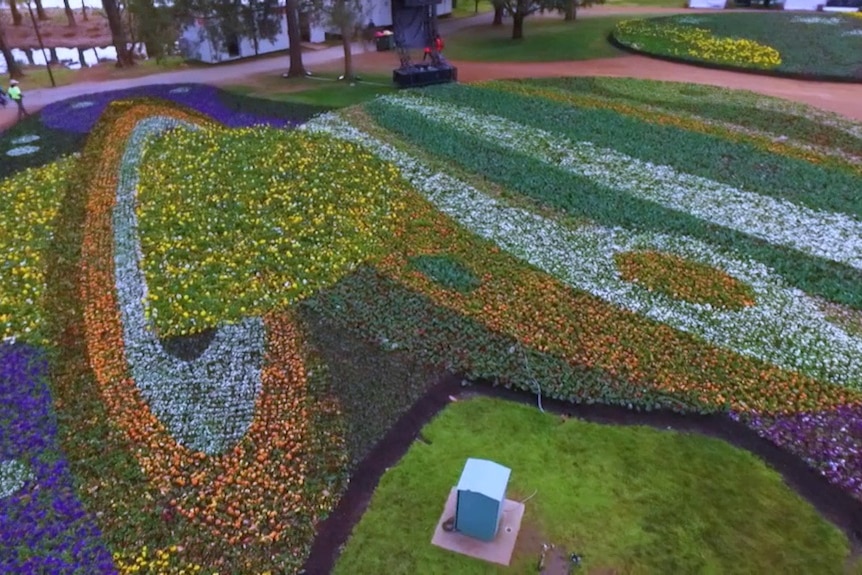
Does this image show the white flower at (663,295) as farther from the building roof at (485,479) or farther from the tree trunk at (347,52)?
the tree trunk at (347,52)

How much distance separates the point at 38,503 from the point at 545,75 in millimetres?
29981

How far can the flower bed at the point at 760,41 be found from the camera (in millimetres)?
33375

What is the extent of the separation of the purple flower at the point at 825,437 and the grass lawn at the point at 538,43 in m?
29.0

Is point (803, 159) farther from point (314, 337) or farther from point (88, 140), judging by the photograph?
point (88, 140)

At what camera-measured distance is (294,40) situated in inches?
1236

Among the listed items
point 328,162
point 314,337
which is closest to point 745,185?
point 328,162

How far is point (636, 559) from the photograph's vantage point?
9164mm

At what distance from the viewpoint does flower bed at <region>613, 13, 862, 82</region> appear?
1314 inches

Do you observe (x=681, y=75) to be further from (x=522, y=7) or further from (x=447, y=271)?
(x=447, y=271)

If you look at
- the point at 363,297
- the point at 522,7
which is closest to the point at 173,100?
the point at 363,297

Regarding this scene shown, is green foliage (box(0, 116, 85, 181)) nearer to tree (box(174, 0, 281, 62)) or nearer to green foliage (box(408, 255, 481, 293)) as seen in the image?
tree (box(174, 0, 281, 62))

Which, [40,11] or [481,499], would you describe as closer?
[481,499]

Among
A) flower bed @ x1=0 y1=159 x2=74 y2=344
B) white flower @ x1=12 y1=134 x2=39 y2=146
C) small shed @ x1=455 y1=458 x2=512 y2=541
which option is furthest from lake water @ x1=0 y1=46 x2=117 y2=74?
small shed @ x1=455 y1=458 x2=512 y2=541

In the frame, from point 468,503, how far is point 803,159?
19.7 m
